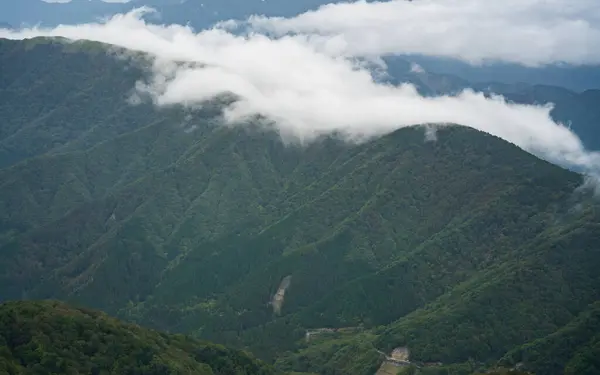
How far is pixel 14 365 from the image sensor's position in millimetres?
191625

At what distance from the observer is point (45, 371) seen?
A: 19600 centimetres

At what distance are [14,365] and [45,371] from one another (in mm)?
7917
